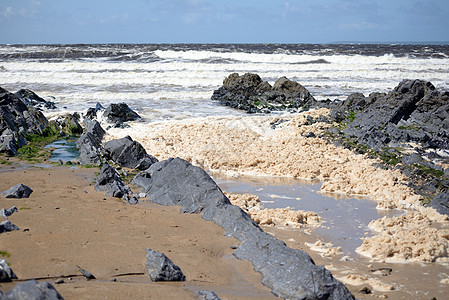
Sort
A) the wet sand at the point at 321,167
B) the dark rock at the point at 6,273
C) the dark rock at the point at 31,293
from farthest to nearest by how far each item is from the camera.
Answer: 1. the wet sand at the point at 321,167
2. the dark rock at the point at 6,273
3. the dark rock at the point at 31,293

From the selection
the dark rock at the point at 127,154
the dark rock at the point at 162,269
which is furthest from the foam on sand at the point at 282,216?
the dark rock at the point at 127,154

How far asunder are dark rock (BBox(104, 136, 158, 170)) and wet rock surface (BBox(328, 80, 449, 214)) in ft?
16.3

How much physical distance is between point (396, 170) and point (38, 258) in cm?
720

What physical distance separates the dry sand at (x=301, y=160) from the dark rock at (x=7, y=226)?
14.1 feet

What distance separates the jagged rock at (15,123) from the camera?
995 centimetres

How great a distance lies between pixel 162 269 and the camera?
4320mm

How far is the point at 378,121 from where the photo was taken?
41.8 ft

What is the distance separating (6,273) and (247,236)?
2.72 m

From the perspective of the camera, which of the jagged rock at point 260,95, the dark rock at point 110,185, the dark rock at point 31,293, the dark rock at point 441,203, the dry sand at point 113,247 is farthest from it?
the jagged rock at point 260,95

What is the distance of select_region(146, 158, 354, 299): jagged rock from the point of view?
13.9 ft

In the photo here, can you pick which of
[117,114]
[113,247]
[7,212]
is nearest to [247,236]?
[113,247]

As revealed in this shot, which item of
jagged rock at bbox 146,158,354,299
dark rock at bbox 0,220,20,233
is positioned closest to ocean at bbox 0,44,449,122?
jagged rock at bbox 146,158,354,299

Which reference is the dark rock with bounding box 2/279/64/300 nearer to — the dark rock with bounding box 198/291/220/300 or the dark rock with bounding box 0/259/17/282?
the dark rock with bounding box 0/259/17/282

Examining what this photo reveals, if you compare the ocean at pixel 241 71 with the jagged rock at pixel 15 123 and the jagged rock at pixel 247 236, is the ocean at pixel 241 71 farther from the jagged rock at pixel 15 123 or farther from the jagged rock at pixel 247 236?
the jagged rock at pixel 15 123
